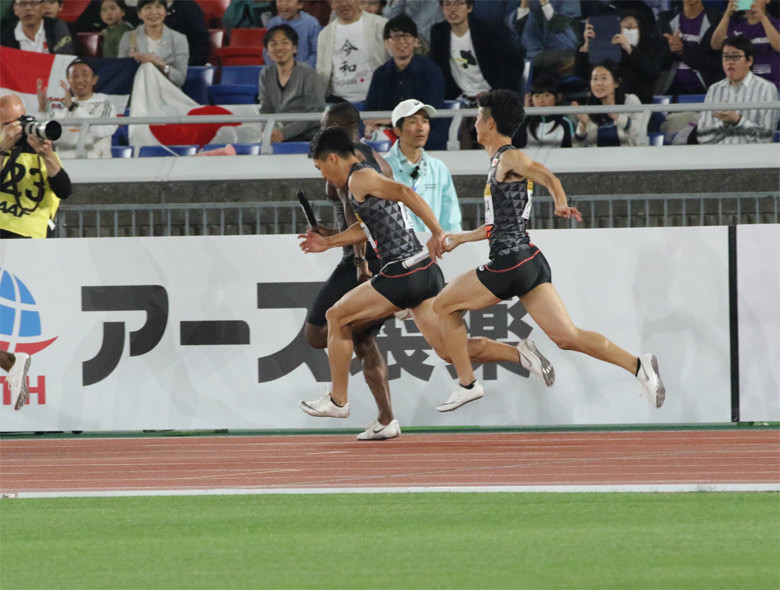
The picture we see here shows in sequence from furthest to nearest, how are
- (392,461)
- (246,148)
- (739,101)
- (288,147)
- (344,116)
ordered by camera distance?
(246,148), (288,147), (739,101), (344,116), (392,461)

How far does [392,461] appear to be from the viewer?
9.40 metres

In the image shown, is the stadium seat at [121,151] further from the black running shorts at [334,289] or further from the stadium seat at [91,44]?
the black running shorts at [334,289]

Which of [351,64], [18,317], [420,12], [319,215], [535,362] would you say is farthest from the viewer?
[420,12]

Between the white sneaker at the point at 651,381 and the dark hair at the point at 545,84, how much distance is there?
6.48m

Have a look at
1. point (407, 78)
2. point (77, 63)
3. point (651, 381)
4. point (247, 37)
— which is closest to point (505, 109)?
point (651, 381)

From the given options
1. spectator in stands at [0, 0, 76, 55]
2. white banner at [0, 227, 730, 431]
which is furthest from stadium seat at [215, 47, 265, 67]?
white banner at [0, 227, 730, 431]

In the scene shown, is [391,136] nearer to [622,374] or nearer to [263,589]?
[622,374]

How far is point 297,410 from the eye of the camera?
11.7m

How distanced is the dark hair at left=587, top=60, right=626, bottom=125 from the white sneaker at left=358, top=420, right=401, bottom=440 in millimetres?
5860

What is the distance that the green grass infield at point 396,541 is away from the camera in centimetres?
516

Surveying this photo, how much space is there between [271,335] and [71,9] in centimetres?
996

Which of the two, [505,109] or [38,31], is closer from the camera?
[505,109]

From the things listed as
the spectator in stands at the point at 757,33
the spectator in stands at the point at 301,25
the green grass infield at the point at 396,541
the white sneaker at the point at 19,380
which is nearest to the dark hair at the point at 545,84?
the spectator in stands at the point at 757,33

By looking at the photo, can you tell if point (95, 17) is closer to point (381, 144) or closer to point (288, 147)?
point (288, 147)
